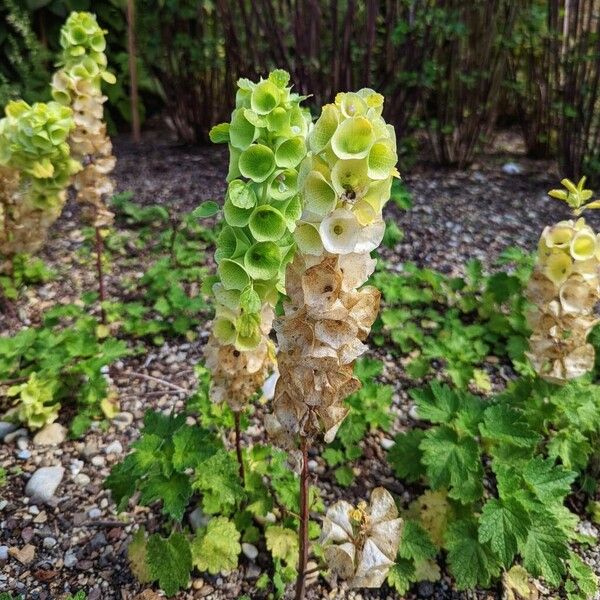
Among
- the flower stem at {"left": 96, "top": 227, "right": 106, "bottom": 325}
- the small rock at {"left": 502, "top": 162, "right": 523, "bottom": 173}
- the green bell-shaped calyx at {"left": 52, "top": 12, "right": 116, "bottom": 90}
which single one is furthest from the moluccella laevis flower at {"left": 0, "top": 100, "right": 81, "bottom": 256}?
the small rock at {"left": 502, "top": 162, "right": 523, "bottom": 173}

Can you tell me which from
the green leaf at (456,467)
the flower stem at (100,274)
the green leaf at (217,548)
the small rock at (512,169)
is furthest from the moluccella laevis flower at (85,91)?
the small rock at (512,169)

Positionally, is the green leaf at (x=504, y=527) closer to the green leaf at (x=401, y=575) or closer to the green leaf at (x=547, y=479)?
the green leaf at (x=547, y=479)

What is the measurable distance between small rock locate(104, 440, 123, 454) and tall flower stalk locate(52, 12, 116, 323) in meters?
0.85

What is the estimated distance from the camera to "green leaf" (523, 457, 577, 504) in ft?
4.81

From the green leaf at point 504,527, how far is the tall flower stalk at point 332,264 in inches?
20.9

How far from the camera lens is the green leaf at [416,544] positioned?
4.88 ft

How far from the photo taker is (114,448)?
1.95 metres

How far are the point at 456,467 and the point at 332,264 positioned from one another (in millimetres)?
803

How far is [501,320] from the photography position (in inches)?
97.0

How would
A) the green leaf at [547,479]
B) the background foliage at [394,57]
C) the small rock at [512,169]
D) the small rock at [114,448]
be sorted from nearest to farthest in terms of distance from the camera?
1. the green leaf at [547,479]
2. the small rock at [114,448]
3. the background foliage at [394,57]
4. the small rock at [512,169]

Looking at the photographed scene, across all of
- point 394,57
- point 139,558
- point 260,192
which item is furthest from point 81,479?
point 394,57

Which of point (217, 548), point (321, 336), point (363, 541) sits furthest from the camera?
point (217, 548)

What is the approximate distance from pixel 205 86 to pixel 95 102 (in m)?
2.52

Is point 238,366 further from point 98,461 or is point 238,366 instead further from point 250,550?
point 98,461
